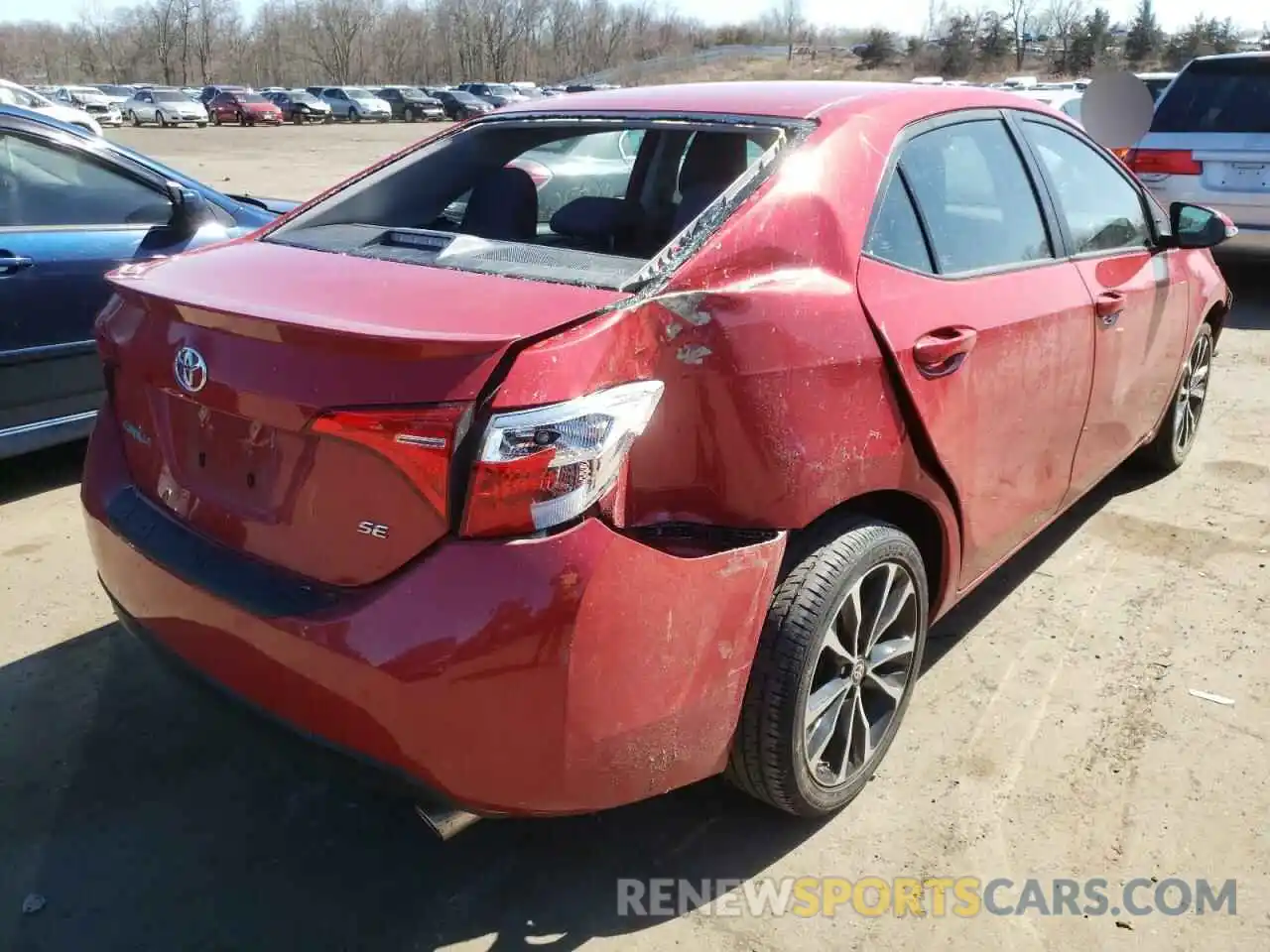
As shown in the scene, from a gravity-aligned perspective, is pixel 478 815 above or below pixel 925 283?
below

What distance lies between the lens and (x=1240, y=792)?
271 centimetres

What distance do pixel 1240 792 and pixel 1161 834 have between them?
32 centimetres

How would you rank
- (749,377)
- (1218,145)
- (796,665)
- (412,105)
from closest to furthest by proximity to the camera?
1. (749,377)
2. (796,665)
3. (1218,145)
4. (412,105)

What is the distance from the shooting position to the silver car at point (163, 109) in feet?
145

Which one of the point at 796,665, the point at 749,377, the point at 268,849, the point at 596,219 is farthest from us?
the point at 596,219

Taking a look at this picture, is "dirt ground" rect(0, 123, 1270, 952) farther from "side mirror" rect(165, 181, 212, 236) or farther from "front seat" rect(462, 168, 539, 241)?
"side mirror" rect(165, 181, 212, 236)

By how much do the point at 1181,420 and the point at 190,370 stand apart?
4188mm

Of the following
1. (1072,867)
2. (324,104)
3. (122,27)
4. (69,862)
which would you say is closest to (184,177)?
(69,862)

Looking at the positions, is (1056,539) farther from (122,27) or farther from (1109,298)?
(122,27)

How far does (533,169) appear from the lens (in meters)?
3.16

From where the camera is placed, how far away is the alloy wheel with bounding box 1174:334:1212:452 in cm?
466

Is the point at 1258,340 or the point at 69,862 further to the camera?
the point at 1258,340

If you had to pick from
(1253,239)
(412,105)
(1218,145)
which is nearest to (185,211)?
(1218,145)

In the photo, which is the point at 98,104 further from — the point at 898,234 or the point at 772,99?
the point at 898,234
